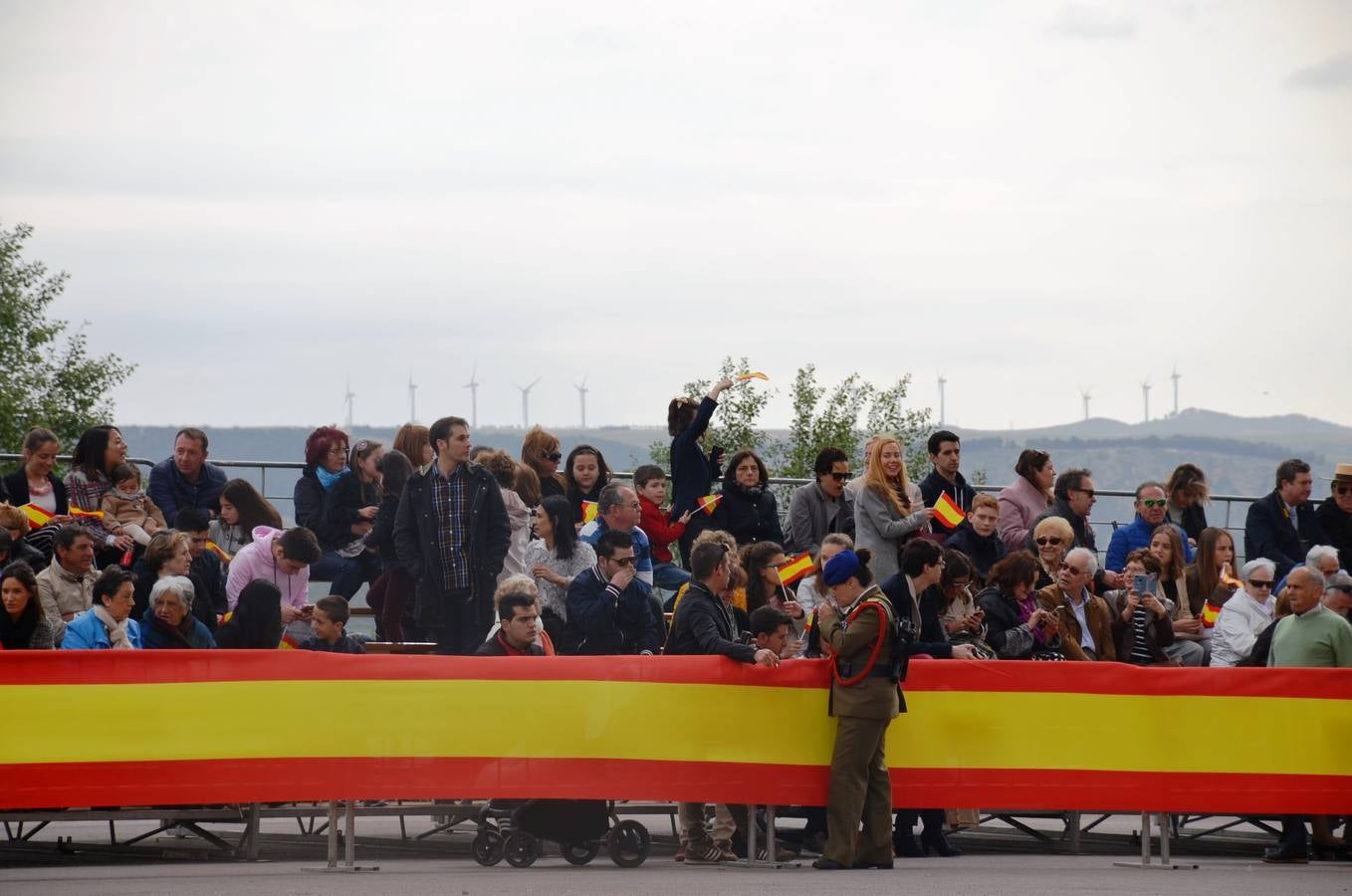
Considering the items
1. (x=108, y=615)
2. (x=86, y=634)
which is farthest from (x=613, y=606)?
(x=86, y=634)

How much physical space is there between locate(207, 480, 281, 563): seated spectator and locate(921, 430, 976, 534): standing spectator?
5549 millimetres

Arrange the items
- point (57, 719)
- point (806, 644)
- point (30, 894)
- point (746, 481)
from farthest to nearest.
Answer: point (746, 481) → point (806, 644) → point (57, 719) → point (30, 894)

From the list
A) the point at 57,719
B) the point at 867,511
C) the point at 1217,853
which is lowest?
the point at 1217,853

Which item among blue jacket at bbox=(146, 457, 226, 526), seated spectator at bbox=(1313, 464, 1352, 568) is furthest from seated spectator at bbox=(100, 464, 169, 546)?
seated spectator at bbox=(1313, 464, 1352, 568)

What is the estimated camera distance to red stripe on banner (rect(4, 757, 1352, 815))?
11141 mm

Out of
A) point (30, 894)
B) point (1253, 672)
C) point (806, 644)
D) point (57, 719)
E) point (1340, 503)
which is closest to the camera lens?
point (30, 894)

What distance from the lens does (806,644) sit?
43.3ft

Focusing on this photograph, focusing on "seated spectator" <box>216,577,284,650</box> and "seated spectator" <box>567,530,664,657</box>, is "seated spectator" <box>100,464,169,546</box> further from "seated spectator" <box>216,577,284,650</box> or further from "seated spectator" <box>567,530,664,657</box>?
"seated spectator" <box>567,530,664,657</box>

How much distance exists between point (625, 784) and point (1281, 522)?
8.41 metres

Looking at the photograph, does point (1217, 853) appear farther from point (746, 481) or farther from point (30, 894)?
point (30, 894)

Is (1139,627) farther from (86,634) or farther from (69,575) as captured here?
(69,575)

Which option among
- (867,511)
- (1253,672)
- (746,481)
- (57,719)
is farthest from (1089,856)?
(57,719)

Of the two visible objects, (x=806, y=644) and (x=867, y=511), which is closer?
(x=806, y=644)

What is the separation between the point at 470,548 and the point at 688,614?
2947mm
